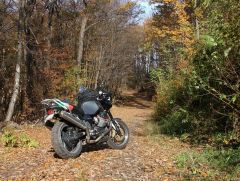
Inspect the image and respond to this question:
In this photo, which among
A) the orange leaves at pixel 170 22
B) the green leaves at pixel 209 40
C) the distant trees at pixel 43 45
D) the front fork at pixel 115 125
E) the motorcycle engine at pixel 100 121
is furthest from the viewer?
the orange leaves at pixel 170 22

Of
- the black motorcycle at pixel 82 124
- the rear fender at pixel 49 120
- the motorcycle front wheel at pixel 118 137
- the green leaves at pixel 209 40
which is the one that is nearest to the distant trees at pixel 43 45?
the motorcycle front wheel at pixel 118 137

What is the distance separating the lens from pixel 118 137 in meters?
10.1

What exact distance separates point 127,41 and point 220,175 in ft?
110

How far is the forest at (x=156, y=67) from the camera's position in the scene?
9227 millimetres

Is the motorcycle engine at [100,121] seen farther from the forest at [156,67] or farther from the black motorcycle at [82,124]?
the forest at [156,67]

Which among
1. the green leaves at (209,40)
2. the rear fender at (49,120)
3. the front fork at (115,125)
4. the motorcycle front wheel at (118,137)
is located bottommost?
the motorcycle front wheel at (118,137)

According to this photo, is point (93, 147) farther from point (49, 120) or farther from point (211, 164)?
point (211, 164)

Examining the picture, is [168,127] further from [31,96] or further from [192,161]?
[31,96]

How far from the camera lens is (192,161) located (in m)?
7.94

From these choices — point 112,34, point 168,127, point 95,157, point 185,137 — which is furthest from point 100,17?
point 95,157

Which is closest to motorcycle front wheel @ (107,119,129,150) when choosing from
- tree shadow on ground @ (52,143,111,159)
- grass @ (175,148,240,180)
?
tree shadow on ground @ (52,143,111,159)

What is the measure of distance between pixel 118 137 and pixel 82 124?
169 cm

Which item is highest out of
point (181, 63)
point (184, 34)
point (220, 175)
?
point (184, 34)

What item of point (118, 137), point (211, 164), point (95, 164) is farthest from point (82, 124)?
point (211, 164)
